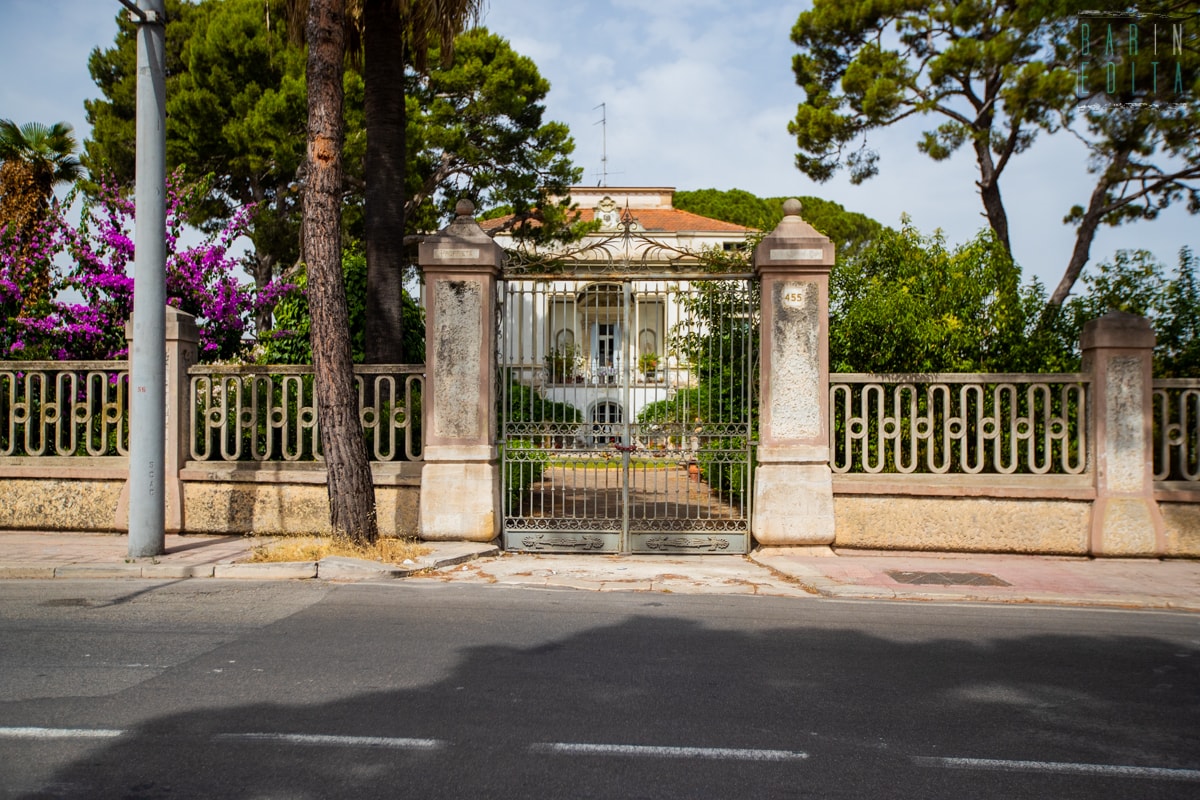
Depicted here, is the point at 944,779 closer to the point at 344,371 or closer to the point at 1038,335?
the point at 344,371

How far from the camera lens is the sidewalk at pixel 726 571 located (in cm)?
800

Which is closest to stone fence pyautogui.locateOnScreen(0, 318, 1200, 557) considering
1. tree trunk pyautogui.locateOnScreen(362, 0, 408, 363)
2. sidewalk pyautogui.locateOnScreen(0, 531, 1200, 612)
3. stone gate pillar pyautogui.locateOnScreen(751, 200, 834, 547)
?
stone gate pillar pyautogui.locateOnScreen(751, 200, 834, 547)

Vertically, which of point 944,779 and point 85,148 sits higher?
point 85,148

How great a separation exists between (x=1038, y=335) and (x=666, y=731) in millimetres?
8811

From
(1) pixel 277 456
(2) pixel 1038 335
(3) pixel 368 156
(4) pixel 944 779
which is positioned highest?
(3) pixel 368 156

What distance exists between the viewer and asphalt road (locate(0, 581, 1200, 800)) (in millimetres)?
3766

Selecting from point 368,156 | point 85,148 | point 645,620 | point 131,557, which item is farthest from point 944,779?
point 85,148

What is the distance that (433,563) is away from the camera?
877 centimetres

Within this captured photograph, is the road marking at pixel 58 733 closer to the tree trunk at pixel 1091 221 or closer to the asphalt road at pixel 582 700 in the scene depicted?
the asphalt road at pixel 582 700

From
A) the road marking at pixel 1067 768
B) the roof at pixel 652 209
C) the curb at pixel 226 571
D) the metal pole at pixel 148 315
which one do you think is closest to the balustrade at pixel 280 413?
the metal pole at pixel 148 315

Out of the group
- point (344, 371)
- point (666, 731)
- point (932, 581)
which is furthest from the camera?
point (344, 371)

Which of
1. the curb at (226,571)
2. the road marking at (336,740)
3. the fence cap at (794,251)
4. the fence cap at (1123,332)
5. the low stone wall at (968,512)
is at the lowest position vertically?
the road marking at (336,740)

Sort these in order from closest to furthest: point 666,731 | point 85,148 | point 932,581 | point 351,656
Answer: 1. point 666,731
2. point 351,656
3. point 932,581
4. point 85,148

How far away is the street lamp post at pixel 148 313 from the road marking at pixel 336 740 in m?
5.26
